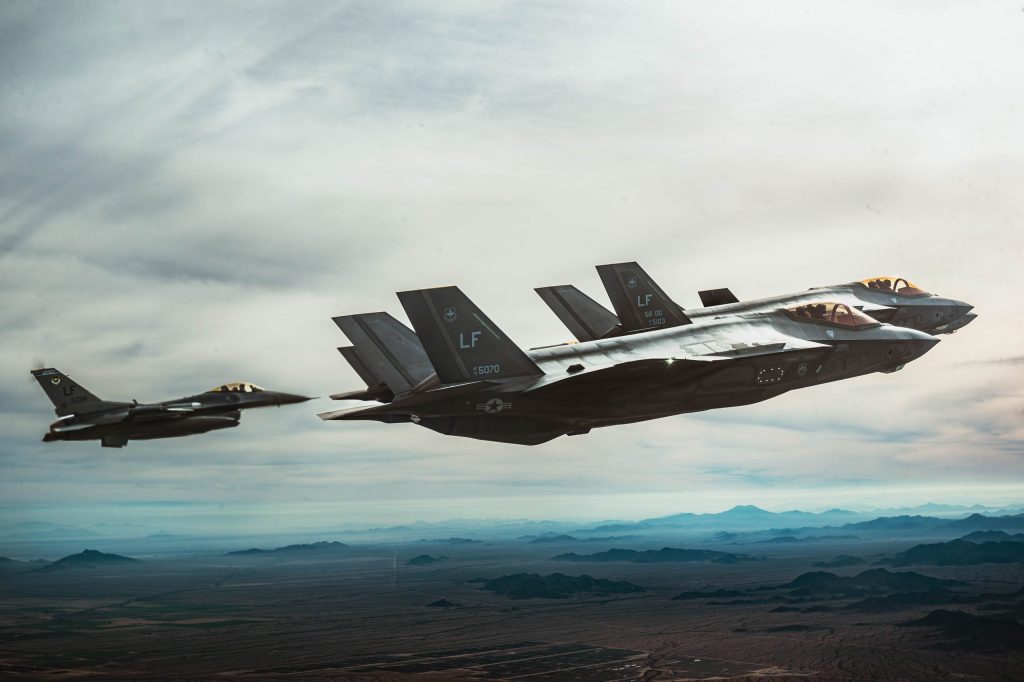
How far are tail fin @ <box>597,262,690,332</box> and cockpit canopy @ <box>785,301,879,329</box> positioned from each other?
20.2 feet

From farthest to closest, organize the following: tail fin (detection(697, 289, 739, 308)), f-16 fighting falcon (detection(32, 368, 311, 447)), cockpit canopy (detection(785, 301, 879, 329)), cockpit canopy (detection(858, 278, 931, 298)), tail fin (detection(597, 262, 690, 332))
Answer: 1. f-16 fighting falcon (detection(32, 368, 311, 447))
2. cockpit canopy (detection(858, 278, 931, 298))
3. tail fin (detection(697, 289, 739, 308))
4. tail fin (detection(597, 262, 690, 332))
5. cockpit canopy (detection(785, 301, 879, 329))

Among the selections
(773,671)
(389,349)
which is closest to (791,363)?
(389,349)

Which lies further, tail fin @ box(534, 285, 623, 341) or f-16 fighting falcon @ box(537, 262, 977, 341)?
tail fin @ box(534, 285, 623, 341)

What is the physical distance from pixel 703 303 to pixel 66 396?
46.2 metres

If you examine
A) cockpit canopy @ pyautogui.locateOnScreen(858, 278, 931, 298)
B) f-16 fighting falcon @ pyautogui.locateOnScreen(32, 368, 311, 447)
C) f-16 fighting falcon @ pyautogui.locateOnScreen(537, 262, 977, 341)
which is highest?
cockpit canopy @ pyautogui.locateOnScreen(858, 278, 931, 298)

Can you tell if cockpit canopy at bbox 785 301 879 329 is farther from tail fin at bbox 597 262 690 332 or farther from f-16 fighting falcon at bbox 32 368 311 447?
f-16 fighting falcon at bbox 32 368 311 447

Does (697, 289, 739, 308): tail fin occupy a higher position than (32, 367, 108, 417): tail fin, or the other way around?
(697, 289, 739, 308): tail fin

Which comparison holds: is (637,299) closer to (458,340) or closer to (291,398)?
(458,340)

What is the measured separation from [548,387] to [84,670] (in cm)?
19960

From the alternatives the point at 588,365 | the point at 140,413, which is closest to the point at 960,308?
the point at 588,365

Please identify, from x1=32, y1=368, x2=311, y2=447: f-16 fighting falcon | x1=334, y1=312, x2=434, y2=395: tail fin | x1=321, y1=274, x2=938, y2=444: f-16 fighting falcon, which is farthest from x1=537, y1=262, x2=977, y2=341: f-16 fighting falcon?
x1=32, y1=368, x2=311, y2=447: f-16 fighting falcon

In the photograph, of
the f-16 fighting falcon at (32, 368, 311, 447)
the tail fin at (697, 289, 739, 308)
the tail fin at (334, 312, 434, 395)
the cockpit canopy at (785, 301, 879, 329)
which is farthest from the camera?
the f-16 fighting falcon at (32, 368, 311, 447)

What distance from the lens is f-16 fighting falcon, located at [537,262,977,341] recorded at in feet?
164

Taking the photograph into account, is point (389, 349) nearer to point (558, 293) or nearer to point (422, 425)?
point (422, 425)
